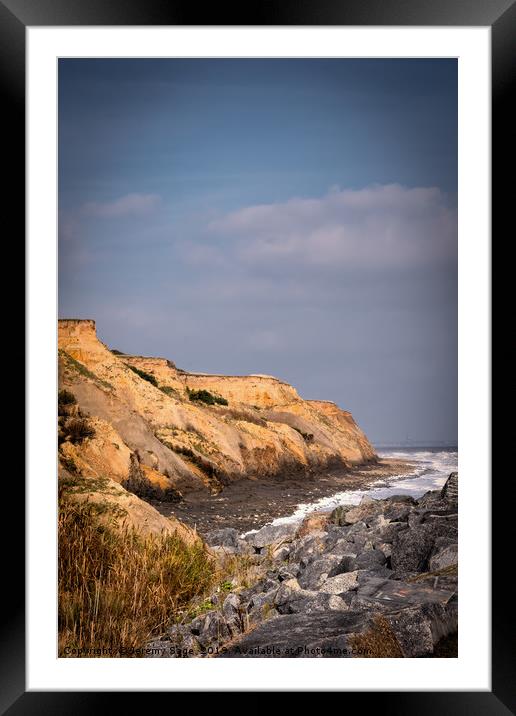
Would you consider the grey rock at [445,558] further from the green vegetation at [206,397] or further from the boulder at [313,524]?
the green vegetation at [206,397]

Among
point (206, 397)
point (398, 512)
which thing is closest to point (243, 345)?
point (206, 397)

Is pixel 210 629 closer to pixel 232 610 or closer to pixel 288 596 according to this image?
pixel 232 610

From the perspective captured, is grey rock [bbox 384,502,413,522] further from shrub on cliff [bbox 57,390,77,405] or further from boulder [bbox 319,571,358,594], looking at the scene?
shrub on cliff [bbox 57,390,77,405]

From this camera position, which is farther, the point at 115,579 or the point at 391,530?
the point at 391,530

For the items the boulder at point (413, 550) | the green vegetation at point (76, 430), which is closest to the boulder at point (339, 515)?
the boulder at point (413, 550)

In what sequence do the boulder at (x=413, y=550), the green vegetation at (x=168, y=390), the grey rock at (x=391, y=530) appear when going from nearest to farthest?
1. the boulder at (x=413, y=550)
2. the grey rock at (x=391, y=530)
3. the green vegetation at (x=168, y=390)

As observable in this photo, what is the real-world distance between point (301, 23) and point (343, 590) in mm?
2693

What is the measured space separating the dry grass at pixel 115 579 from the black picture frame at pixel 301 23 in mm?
275

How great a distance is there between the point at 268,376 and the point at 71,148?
1.57 m

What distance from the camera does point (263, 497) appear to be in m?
3.71

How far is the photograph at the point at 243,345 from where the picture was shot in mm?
3264

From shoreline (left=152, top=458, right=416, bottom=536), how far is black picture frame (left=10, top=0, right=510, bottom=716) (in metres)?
0.87

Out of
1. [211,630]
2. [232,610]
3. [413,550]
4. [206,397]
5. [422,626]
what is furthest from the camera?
[206,397]

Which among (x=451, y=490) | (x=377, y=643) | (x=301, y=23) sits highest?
(x=301, y=23)
